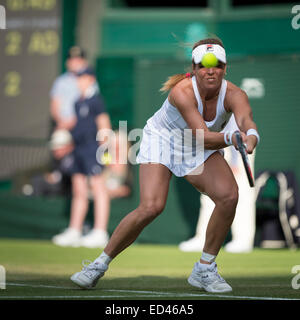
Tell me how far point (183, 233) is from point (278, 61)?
2.56 m

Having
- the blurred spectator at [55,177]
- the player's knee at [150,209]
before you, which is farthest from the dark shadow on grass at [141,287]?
the blurred spectator at [55,177]

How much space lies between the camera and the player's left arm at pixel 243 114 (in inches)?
227

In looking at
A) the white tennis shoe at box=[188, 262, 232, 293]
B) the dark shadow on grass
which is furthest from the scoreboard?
the white tennis shoe at box=[188, 262, 232, 293]

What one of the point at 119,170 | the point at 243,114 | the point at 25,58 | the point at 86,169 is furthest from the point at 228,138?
the point at 25,58

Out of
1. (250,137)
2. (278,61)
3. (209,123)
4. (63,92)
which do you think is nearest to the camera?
(250,137)

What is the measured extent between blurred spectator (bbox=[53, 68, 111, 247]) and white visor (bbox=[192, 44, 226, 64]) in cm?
507

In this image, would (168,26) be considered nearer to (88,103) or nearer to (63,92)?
(63,92)

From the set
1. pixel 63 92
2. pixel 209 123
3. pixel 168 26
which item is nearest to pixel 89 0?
pixel 168 26

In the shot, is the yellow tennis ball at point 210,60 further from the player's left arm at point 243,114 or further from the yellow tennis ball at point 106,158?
the yellow tennis ball at point 106,158

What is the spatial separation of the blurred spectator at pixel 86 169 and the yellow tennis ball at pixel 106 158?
0.14 meters

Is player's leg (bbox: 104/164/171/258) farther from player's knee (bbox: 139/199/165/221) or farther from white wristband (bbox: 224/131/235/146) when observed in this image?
white wristband (bbox: 224/131/235/146)

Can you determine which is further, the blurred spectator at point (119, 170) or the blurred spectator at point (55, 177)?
the blurred spectator at point (55, 177)

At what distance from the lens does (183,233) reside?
10992 mm

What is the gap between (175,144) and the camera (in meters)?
6.35
